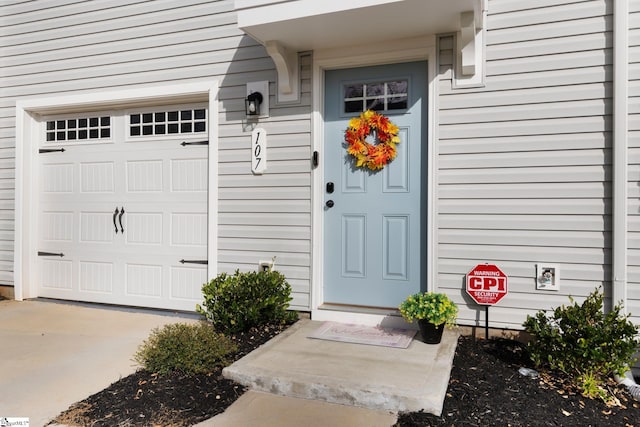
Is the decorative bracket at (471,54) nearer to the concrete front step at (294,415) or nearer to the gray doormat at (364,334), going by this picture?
the gray doormat at (364,334)

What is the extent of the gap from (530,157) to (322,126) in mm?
1634

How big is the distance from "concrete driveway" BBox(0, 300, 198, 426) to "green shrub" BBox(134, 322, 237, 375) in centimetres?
22

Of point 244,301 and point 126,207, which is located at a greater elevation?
point 126,207

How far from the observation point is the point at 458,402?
237cm

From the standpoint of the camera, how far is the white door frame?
11.3 ft

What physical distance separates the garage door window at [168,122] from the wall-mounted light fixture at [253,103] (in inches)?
23.2

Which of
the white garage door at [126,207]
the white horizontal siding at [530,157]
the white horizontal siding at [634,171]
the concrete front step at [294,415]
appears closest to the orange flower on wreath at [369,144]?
the white horizontal siding at [530,157]

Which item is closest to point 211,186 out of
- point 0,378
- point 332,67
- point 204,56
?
point 204,56

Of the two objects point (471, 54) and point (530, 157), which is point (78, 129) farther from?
point (530, 157)

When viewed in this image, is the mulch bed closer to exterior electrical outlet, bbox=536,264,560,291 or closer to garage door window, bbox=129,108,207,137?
exterior electrical outlet, bbox=536,264,560,291

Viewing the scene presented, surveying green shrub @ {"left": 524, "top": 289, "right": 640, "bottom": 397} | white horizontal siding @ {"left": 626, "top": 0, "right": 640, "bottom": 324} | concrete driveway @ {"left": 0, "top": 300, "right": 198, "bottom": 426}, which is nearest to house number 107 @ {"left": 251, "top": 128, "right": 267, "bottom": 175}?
concrete driveway @ {"left": 0, "top": 300, "right": 198, "bottom": 426}

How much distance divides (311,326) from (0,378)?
2.07m

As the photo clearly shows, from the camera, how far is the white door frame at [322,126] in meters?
3.44

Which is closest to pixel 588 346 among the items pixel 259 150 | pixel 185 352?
pixel 185 352
